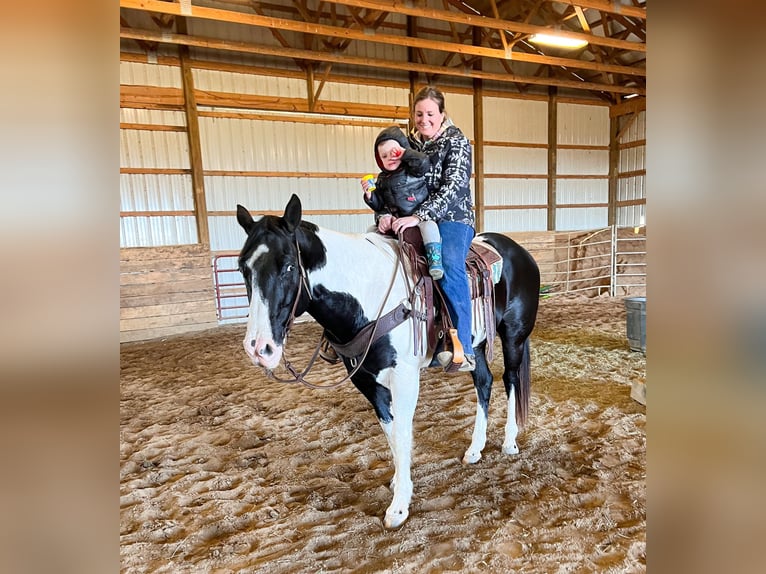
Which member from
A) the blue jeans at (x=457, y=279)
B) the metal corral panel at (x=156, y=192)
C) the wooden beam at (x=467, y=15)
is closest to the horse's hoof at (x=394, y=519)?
the blue jeans at (x=457, y=279)

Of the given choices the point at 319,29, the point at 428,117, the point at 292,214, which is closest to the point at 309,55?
the point at 319,29

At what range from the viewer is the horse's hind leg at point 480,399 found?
251cm

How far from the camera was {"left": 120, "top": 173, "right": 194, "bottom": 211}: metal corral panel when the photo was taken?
7617 millimetres

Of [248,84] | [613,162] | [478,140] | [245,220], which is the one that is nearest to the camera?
[245,220]

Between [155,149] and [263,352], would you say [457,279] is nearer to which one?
[263,352]

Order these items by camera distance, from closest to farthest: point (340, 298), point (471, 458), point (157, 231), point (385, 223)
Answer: point (340, 298), point (385, 223), point (471, 458), point (157, 231)

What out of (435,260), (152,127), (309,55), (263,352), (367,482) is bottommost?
(367,482)

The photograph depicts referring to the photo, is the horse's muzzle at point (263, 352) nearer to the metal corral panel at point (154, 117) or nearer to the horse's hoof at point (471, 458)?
the horse's hoof at point (471, 458)

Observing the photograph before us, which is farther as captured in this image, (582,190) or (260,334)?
(582,190)

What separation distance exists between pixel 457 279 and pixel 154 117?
7.98m

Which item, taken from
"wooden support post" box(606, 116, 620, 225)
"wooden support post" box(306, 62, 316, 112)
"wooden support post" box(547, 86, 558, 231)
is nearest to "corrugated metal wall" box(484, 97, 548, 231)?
"wooden support post" box(547, 86, 558, 231)

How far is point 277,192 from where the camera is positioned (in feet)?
28.6
